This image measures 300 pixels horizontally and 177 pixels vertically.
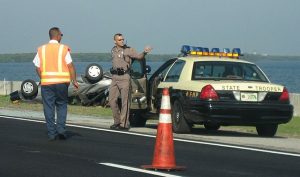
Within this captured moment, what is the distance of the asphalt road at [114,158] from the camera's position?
9492 mm

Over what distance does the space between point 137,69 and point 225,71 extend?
227cm

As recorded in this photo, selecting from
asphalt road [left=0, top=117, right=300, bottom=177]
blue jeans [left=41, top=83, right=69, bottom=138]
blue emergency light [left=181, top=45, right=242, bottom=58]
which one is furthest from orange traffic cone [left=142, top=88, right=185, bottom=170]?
blue emergency light [left=181, top=45, right=242, bottom=58]

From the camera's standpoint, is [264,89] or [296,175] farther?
[264,89]

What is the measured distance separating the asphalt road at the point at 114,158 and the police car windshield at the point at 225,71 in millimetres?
2040

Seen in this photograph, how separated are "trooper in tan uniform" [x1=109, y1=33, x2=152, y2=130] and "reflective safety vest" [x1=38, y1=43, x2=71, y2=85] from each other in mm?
2542

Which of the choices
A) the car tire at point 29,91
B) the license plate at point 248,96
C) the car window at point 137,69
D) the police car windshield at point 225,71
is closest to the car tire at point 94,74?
the car tire at point 29,91

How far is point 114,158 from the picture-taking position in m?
10.7

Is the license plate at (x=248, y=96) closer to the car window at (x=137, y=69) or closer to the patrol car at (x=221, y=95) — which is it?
the patrol car at (x=221, y=95)

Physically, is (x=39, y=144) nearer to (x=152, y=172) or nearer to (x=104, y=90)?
(x=152, y=172)

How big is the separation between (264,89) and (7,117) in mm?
6844

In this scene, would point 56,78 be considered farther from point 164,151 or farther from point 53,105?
point 164,151

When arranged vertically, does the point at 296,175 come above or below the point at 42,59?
below

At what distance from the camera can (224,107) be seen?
14.2 metres

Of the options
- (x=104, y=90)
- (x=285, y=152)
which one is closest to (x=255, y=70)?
(x=285, y=152)
